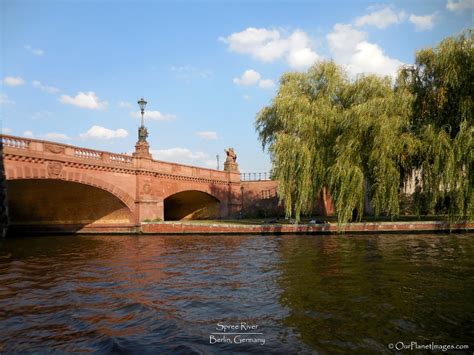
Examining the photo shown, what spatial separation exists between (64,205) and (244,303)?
24.4 meters

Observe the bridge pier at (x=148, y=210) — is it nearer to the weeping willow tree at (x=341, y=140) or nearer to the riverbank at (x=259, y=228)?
the riverbank at (x=259, y=228)

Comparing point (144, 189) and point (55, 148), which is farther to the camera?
point (144, 189)

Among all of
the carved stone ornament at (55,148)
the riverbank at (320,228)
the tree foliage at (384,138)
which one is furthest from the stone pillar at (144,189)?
the tree foliage at (384,138)

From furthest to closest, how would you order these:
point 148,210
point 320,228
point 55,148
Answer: point 148,210
point 55,148
point 320,228

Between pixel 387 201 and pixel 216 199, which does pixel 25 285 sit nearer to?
pixel 387 201

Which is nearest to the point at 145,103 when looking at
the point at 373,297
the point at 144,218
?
the point at 144,218

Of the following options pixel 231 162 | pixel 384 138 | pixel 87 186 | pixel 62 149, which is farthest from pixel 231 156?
pixel 384 138

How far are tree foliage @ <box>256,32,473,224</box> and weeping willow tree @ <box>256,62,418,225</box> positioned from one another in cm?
5

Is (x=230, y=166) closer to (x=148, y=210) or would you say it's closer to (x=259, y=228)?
(x=148, y=210)

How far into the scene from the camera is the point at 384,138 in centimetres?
1777

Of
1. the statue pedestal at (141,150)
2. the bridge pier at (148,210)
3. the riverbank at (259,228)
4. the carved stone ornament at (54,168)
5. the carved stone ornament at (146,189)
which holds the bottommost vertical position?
the riverbank at (259,228)

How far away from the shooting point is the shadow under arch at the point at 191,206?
117 feet

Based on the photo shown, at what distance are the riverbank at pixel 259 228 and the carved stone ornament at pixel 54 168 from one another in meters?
6.71

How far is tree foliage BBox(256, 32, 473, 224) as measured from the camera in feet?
55.3
